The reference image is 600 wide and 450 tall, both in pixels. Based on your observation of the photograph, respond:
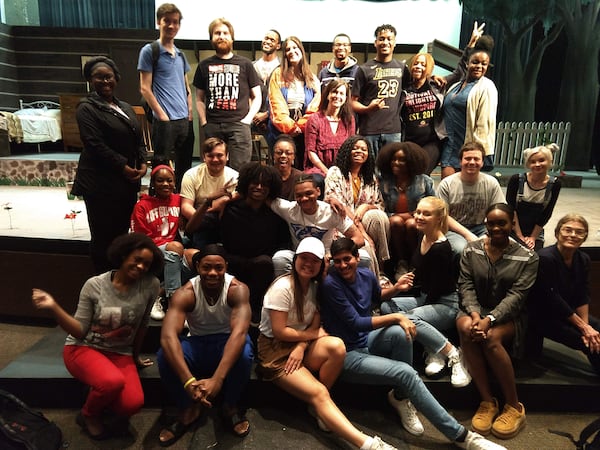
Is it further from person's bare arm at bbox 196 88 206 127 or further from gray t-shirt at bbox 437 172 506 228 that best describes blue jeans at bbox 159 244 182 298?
gray t-shirt at bbox 437 172 506 228

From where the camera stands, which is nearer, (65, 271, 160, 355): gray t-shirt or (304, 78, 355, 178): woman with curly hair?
(65, 271, 160, 355): gray t-shirt

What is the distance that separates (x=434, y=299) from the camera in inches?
110

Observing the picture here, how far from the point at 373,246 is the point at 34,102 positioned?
9130mm

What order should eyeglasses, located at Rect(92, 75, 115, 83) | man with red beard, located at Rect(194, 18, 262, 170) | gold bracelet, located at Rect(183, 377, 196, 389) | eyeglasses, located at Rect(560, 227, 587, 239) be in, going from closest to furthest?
gold bracelet, located at Rect(183, 377, 196, 389) → eyeglasses, located at Rect(560, 227, 587, 239) → eyeglasses, located at Rect(92, 75, 115, 83) → man with red beard, located at Rect(194, 18, 262, 170)

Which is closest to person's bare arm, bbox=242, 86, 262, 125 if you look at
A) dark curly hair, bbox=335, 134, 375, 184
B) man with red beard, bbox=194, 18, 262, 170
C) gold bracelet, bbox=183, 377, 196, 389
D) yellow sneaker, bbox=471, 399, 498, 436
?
man with red beard, bbox=194, 18, 262, 170

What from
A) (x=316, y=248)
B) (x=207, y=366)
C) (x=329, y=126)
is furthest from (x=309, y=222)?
(x=207, y=366)

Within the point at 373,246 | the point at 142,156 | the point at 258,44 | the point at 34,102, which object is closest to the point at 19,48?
the point at 34,102

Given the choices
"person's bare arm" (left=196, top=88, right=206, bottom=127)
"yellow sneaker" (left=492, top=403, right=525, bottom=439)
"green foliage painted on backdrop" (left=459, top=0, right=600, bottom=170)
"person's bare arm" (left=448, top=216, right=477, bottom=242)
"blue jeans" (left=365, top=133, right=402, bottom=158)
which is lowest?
"yellow sneaker" (left=492, top=403, right=525, bottom=439)

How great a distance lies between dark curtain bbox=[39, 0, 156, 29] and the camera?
9.48 m

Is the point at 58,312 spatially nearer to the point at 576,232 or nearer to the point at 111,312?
the point at 111,312

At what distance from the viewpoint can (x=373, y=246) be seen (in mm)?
3010

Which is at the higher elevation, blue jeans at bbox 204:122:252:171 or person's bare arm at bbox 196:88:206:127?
person's bare arm at bbox 196:88:206:127

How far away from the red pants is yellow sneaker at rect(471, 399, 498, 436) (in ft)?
5.89

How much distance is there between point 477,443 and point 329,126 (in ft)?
7.48
